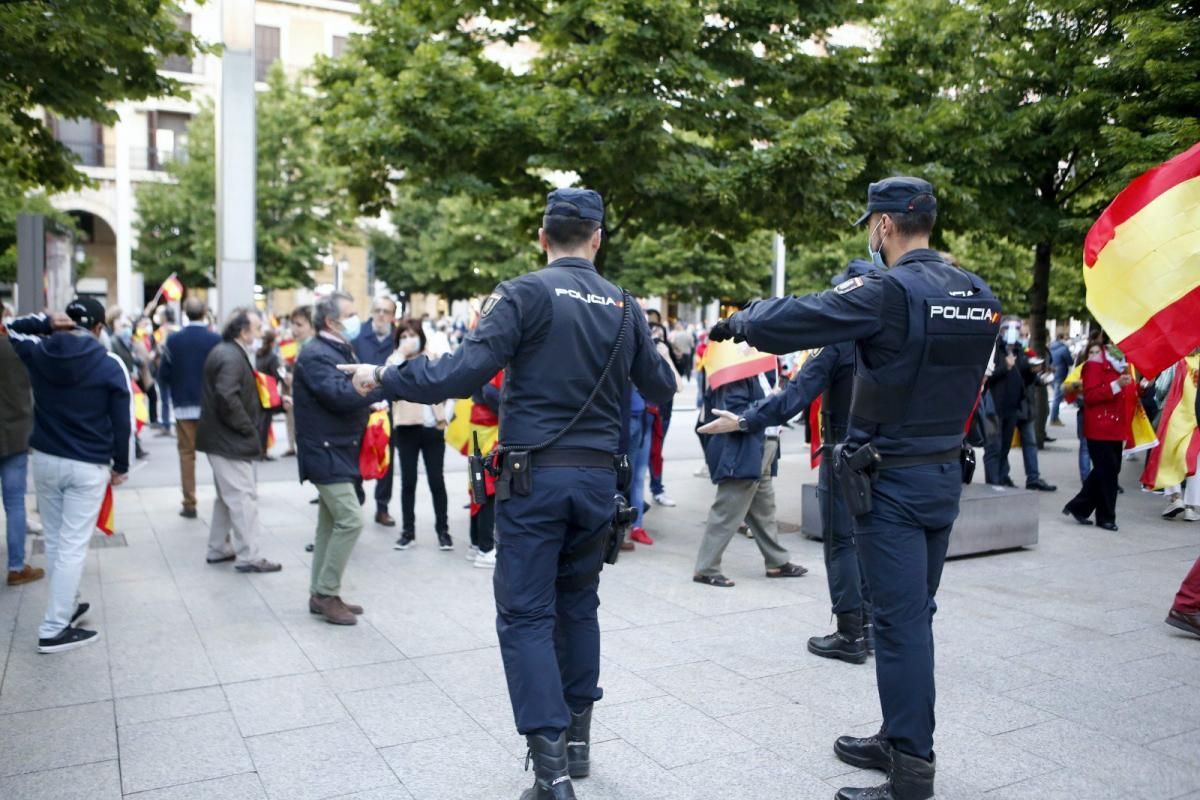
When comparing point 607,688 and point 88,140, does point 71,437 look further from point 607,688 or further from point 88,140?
point 88,140

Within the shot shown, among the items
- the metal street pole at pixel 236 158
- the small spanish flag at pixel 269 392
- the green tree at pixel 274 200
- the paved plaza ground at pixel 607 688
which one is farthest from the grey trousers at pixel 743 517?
the green tree at pixel 274 200

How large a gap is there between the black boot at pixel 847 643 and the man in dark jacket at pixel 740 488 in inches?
64.6

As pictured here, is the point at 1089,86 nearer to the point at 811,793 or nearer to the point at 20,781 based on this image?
the point at 811,793

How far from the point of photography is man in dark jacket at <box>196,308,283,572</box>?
747 centimetres

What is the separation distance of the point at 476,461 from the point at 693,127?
7518 mm

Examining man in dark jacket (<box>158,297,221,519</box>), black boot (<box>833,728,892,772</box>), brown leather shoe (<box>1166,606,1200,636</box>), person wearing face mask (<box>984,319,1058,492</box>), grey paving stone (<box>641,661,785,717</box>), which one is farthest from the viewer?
person wearing face mask (<box>984,319,1058,492</box>)

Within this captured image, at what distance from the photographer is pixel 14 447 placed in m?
6.93

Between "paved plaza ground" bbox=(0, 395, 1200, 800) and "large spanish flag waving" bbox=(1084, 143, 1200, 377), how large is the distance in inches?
69.1

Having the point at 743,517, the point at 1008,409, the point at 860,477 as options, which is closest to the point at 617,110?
the point at 743,517

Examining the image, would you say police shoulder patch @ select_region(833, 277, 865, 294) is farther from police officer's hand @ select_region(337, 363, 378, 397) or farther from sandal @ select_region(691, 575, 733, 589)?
sandal @ select_region(691, 575, 733, 589)

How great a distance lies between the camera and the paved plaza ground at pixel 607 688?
402 centimetres

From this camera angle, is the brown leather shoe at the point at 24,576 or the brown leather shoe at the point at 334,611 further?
the brown leather shoe at the point at 24,576

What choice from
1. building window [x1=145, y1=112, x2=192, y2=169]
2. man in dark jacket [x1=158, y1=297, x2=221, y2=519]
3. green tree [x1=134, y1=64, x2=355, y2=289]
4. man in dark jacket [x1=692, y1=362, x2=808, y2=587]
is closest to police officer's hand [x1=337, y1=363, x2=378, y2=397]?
man in dark jacket [x1=692, y1=362, x2=808, y2=587]

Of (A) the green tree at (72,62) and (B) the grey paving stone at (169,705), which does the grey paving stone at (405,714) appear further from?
(A) the green tree at (72,62)
